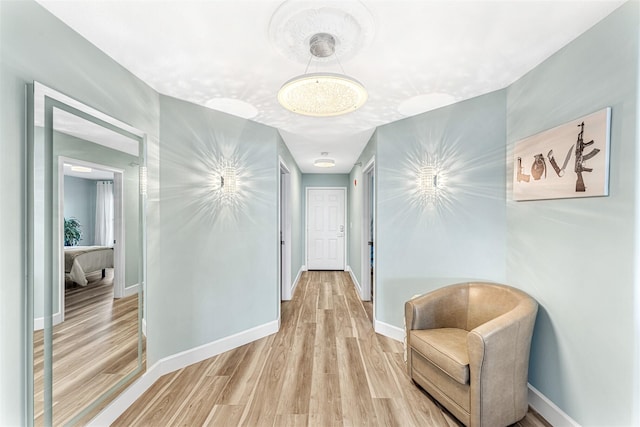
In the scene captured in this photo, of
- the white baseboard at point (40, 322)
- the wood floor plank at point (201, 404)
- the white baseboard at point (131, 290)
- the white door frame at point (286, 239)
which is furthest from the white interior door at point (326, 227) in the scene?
the white baseboard at point (40, 322)

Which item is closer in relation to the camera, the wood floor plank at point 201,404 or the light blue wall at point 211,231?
the wood floor plank at point 201,404

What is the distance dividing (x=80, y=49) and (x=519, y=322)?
3.05 metres

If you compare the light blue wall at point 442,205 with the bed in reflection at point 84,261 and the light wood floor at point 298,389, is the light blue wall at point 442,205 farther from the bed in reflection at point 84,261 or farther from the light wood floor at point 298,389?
the bed in reflection at point 84,261

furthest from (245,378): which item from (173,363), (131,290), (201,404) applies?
(131,290)

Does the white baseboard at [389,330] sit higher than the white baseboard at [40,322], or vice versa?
the white baseboard at [40,322]

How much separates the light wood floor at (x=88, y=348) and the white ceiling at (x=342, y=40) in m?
1.44

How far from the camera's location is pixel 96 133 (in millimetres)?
1680

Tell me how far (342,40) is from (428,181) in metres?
1.68

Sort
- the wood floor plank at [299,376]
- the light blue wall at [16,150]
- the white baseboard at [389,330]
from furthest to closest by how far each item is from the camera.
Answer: the white baseboard at [389,330], the wood floor plank at [299,376], the light blue wall at [16,150]

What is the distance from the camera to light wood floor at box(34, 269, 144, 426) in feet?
4.75

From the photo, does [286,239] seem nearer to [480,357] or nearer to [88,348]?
[88,348]

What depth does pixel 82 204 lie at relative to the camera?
157cm

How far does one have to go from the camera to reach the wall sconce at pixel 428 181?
268 cm

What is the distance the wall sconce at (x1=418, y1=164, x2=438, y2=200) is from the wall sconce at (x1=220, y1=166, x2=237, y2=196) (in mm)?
1872
